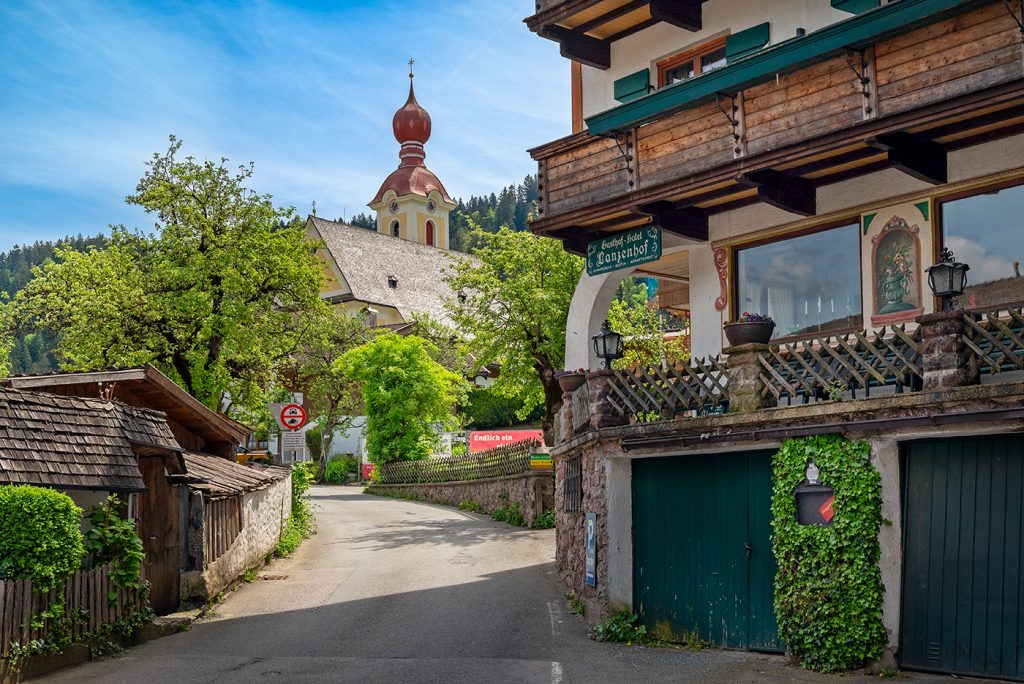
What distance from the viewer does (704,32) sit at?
60.2 ft

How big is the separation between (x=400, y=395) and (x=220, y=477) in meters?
22.4

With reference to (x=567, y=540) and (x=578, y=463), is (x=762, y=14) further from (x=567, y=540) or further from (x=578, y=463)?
(x=567, y=540)

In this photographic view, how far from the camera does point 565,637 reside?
51.2 ft

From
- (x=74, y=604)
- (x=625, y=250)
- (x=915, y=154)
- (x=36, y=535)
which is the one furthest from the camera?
(x=625, y=250)

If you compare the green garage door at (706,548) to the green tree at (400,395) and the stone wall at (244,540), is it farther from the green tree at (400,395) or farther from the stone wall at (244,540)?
the green tree at (400,395)

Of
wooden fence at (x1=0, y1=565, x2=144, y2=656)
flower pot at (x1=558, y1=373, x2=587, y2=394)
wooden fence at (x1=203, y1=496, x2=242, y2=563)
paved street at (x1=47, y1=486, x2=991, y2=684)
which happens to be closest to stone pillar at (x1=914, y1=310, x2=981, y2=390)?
paved street at (x1=47, y1=486, x2=991, y2=684)

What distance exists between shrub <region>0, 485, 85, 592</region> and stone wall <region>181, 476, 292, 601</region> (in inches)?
216

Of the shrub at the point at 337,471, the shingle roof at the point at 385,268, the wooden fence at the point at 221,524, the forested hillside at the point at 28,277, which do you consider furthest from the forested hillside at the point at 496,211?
the wooden fence at the point at 221,524

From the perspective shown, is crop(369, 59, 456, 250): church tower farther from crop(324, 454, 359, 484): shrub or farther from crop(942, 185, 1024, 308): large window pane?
crop(942, 185, 1024, 308): large window pane

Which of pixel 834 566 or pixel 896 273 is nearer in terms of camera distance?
pixel 834 566

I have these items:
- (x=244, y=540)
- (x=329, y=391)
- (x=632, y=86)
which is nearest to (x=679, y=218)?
(x=632, y=86)

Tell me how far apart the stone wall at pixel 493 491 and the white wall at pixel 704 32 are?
12.6m

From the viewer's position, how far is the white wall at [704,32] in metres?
16.8

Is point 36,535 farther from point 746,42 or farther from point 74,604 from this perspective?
point 746,42
